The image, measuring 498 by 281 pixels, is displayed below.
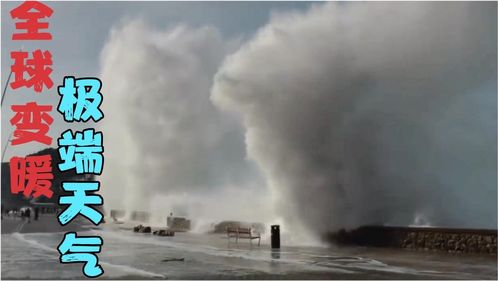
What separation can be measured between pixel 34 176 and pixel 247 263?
180 inches

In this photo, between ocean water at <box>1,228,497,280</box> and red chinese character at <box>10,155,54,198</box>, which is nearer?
ocean water at <box>1,228,497,280</box>

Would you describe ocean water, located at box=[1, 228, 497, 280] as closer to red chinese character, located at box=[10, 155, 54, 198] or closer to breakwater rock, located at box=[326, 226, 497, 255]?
breakwater rock, located at box=[326, 226, 497, 255]

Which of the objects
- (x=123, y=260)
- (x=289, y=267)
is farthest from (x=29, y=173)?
(x=289, y=267)

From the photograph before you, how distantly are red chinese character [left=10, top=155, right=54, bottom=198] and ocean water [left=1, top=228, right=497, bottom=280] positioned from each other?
152cm

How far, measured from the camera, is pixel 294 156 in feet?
61.0

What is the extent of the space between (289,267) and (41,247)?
7395mm

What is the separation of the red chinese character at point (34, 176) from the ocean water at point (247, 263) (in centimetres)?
152

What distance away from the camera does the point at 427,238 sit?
13.6 metres

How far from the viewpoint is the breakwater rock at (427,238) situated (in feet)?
41.3

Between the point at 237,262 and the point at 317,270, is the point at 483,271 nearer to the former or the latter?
the point at 317,270

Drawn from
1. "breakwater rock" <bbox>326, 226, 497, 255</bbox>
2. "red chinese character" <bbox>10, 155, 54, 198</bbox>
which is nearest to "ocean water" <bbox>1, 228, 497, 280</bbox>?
"breakwater rock" <bbox>326, 226, 497, 255</bbox>

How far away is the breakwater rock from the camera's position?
12586 millimetres

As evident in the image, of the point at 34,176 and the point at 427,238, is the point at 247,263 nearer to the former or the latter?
the point at 34,176

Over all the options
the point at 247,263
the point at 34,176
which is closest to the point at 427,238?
the point at 247,263
